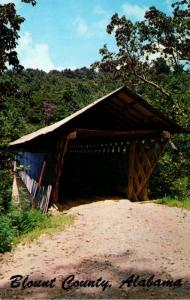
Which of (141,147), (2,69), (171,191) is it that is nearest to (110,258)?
(2,69)

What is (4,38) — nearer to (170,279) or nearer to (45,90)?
(170,279)

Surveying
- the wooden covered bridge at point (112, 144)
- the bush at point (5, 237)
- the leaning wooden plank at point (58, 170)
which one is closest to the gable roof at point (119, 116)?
the wooden covered bridge at point (112, 144)

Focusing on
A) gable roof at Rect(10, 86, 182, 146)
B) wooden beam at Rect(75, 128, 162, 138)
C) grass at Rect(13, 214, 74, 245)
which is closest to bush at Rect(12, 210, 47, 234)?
grass at Rect(13, 214, 74, 245)

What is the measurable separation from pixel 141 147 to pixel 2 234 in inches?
326

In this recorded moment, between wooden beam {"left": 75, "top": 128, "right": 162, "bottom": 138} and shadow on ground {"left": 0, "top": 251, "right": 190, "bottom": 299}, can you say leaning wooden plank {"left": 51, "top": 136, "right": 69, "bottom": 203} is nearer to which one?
wooden beam {"left": 75, "top": 128, "right": 162, "bottom": 138}

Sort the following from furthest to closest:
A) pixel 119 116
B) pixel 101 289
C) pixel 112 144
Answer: pixel 112 144
pixel 119 116
pixel 101 289

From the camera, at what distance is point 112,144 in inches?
717

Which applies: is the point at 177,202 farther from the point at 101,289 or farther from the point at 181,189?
the point at 101,289

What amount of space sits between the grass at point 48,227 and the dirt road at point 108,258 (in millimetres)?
230

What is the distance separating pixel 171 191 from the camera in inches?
651

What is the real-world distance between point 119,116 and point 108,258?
28.6 ft

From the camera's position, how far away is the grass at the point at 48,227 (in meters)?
9.30

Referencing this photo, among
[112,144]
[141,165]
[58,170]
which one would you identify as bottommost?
[141,165]

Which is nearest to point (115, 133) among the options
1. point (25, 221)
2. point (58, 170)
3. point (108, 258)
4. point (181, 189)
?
point (58, 170)
